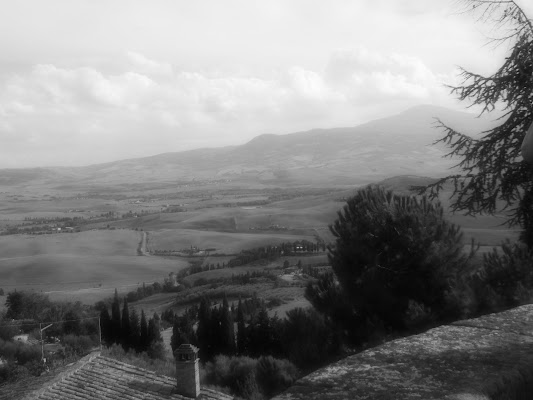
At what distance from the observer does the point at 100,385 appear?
1372 centimetres

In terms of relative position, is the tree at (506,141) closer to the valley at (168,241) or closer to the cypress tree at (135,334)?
the valley at (168,241)

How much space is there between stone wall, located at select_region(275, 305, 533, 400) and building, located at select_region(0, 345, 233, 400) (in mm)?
9951

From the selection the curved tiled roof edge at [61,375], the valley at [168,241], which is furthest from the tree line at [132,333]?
the curved tiled roof edge at [61,375]

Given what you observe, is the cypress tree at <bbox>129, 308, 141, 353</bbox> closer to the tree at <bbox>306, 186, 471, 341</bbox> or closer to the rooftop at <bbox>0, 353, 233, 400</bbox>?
the rooftop at <bbox>0, 353, 233, 400</bbox>

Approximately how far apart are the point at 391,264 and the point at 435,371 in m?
10.7

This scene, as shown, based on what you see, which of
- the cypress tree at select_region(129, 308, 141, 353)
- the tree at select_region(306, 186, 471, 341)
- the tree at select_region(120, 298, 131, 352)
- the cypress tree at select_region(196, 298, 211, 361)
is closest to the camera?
the tree at select_region(306, 186, 471, 341)

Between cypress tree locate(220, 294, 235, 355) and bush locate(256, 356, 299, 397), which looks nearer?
bush locate(256, 356, 299, 397)

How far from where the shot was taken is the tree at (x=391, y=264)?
12438 millimetres

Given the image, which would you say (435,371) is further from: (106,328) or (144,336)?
(106,328)

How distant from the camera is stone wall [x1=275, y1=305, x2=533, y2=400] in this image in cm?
243

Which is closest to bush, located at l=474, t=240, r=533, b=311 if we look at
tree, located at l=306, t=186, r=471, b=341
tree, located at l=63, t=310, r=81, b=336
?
tree, located at l=306, t=186, r=471, b=341

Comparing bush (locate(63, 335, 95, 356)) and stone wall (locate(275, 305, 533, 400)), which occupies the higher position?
stone wall (locate(275, 305, 533, 400))

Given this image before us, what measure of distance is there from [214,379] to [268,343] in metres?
5.54

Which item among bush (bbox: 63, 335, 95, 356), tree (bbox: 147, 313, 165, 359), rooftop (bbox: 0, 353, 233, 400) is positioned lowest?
bush (bbox: 63, 335, 95, 356)
